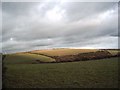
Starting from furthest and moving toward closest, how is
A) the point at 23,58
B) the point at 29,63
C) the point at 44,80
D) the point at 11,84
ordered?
the point at 23,58 < the point at 29,63 < the point at 44,80 < the point at 11,84

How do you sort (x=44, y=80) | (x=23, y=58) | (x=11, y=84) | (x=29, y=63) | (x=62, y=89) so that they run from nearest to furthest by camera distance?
(x=62, y=89), (x=11, y=84), (x=44, y=80), (x=29, y=63), (x=23, y=58)

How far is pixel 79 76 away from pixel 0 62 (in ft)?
41.2

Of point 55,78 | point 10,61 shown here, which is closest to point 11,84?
point 55,78

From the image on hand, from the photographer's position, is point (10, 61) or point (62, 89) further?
point (10, 61)

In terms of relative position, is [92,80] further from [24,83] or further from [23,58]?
[23,58]

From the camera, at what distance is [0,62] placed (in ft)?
84.3

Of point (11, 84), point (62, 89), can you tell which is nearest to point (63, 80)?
point (62, 89)

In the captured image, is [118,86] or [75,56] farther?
[75,56]

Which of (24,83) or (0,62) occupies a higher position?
(0,62)

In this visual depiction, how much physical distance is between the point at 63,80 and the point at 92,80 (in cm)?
438

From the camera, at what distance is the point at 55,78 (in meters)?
27.6

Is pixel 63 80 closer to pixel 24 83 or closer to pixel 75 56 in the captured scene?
pixel 24 83

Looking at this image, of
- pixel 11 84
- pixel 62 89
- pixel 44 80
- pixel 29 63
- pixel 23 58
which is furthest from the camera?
pixel 23 58

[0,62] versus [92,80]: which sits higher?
[0,62]
